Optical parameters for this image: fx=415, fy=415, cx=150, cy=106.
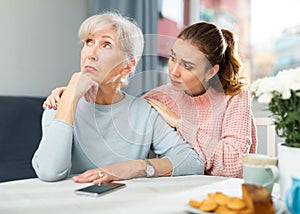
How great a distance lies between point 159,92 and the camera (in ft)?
4.73

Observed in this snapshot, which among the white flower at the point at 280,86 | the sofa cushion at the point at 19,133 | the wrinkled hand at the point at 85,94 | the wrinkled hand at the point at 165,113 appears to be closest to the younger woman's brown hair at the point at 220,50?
the wrinkled hand at the point at 165,113

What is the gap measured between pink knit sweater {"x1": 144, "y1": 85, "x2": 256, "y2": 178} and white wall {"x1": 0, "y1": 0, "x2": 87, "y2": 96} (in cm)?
127

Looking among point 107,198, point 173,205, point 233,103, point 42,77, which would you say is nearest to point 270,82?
point 173,205

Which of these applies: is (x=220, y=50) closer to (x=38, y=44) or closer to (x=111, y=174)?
(x=111, y=174)

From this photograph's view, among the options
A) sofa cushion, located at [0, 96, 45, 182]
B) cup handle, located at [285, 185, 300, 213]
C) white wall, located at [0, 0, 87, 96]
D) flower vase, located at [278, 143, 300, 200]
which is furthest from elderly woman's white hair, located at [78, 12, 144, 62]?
white wall, located at [0, 0, 87, 96]

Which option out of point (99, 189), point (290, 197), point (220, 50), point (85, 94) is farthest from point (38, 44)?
point (290, 197)

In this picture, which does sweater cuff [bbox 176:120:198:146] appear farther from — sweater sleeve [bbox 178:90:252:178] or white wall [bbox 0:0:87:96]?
white wall [bbox 0:0:87:96]

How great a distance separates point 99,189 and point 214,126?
1.78 ft

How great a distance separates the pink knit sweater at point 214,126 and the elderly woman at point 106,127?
0.05 meters

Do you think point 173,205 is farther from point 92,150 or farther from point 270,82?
point 92,150

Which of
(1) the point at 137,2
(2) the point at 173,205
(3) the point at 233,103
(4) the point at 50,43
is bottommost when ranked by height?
(2) the point at 173,205

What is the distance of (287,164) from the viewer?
2.99ft

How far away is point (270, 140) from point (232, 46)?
90 cm

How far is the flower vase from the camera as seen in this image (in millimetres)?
890
